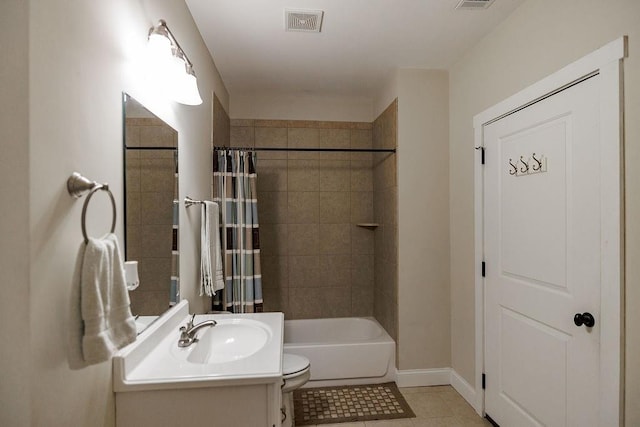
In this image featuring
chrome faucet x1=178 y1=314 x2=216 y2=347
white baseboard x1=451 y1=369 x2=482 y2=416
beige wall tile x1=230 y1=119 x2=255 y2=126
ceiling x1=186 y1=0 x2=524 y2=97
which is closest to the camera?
chrome faucet x1=178 y1=314 x2=216 y2=347

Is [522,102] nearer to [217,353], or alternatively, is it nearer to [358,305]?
[217,353]

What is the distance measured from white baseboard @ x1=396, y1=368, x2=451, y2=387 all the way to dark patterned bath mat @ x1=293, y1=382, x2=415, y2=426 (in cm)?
9

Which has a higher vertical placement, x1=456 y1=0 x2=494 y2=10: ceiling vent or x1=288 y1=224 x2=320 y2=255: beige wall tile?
x1=456 y1=0 x2=494 y2=10: ceiling vent

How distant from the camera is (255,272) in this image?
2.66 meters

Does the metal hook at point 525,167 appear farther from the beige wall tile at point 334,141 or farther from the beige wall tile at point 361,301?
the beige wall tile at point 361,301

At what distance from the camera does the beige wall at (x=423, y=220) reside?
273cm

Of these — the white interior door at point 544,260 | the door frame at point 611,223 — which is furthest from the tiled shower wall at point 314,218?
the door frame at point 611,223

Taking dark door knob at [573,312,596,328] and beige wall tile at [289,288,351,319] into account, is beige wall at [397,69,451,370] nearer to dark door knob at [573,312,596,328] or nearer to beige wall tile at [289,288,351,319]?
beige wall tile at [289,288,351,319]

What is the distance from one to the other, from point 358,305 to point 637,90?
9.04 feet

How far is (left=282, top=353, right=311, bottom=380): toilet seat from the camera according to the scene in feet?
6.86

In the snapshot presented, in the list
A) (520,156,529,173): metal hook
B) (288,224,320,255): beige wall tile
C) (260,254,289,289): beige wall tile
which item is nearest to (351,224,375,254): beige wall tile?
(288,224,320,255): beige wall tile

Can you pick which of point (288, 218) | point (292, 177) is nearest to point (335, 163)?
point (292, 177)

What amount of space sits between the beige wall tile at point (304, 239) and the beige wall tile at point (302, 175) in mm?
388

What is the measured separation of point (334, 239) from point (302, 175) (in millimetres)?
733
